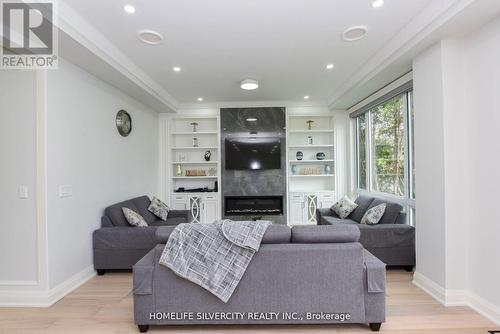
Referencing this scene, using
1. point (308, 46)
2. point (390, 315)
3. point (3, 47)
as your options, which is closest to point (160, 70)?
point (3, 47)

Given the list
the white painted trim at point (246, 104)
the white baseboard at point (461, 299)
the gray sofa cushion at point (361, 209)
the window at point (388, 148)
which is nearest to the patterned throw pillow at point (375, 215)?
the window at point (388, 148)

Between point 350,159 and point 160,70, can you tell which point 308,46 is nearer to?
point 160,70

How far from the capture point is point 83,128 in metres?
3.36

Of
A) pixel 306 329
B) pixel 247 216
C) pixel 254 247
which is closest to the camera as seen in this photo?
pixel 254 247

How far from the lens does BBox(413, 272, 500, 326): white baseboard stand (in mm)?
2304

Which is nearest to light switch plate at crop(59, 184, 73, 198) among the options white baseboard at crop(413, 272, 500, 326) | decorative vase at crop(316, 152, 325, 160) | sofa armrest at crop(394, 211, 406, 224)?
white baseboard at crop(413, 272, 500, 326)

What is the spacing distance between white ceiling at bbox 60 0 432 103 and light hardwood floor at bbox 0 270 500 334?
A: 279cm

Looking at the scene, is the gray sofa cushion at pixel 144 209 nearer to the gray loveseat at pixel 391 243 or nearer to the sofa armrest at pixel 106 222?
the sofa armrest at pixel 106 222

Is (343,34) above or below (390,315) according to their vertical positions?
above

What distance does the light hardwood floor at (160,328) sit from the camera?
7.34 ft

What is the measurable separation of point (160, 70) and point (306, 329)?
3.64 meters

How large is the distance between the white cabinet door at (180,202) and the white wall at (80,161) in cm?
135

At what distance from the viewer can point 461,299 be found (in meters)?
2.56

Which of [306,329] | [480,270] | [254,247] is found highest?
[254,247]
